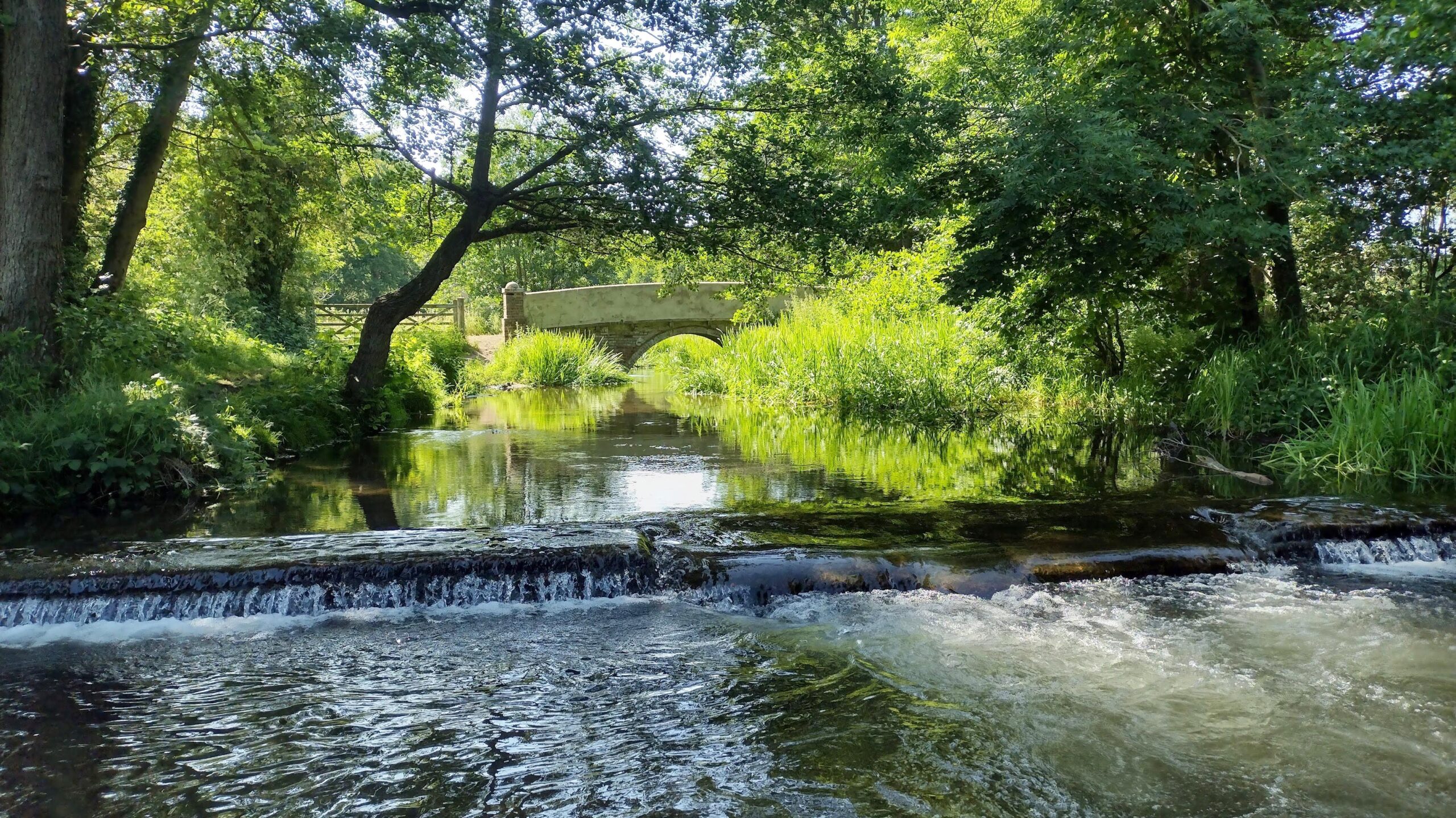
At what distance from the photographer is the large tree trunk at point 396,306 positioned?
11594 mm

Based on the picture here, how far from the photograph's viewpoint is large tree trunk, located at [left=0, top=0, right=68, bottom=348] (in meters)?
7.63

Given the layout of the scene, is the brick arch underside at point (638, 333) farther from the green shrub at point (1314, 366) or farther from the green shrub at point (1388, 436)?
the green shrub at point (1388, 436)

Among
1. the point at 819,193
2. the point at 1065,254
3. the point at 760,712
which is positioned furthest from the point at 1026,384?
the point at 760,712

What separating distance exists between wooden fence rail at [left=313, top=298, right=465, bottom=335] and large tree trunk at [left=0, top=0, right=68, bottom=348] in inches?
345

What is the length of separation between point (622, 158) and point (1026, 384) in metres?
6.65

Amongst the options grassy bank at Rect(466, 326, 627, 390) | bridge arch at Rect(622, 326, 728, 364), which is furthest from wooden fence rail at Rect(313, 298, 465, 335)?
bridge arch at Rect(622, 326, 728, 364)

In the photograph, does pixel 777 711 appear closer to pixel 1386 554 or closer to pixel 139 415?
pixel 1386 554

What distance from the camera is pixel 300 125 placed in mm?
11633

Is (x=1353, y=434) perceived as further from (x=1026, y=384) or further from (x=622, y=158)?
(x=622, y=158)

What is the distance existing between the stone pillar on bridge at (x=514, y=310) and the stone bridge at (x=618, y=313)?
0.6 inches

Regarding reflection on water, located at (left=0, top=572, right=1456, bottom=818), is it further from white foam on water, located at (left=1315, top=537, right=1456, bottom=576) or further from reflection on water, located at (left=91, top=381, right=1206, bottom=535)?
reflection on water, located at (left=91, top=381, right=1206, bottom=535)

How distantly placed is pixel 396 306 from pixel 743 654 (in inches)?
355

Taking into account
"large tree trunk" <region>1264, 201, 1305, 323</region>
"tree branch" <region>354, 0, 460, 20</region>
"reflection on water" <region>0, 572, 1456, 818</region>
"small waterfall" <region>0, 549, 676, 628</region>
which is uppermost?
"tree branch" <region>354, 0, 460, 20</region>

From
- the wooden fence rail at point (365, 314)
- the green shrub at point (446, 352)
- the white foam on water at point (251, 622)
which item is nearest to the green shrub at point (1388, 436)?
the white foam on water at point (251, 622)
